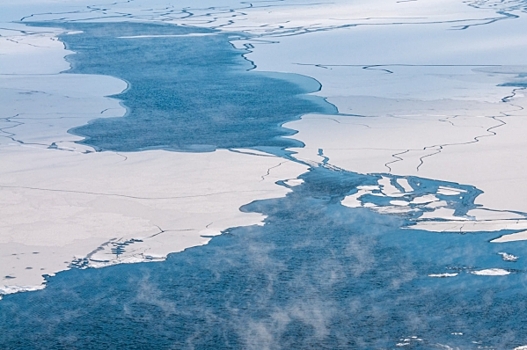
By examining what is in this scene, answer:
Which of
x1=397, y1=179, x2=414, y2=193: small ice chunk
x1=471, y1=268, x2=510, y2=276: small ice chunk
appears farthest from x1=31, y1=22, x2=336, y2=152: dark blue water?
x1=471, y1=268, x2=510, y2=276: small ice chunk

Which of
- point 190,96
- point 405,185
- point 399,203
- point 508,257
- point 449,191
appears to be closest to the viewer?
point 508,257

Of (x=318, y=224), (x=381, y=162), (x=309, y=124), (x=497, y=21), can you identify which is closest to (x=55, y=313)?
(x=318, y=224)

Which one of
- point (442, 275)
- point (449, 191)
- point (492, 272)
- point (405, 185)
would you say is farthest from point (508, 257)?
point (405, 185)

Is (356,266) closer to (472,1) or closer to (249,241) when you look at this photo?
(249,241)

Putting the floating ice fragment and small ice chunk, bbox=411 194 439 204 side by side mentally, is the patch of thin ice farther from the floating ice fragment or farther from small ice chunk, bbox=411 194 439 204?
small ice chunk, bbox=411 194 439 204

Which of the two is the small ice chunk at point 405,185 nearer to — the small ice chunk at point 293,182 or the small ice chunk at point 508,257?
the small ice chunk at point 293,182

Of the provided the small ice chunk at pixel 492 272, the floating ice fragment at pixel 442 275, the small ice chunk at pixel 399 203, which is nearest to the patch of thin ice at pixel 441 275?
the floating ice fragment at pixel 442 275

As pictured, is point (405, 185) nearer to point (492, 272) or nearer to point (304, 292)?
point (492, 272)
